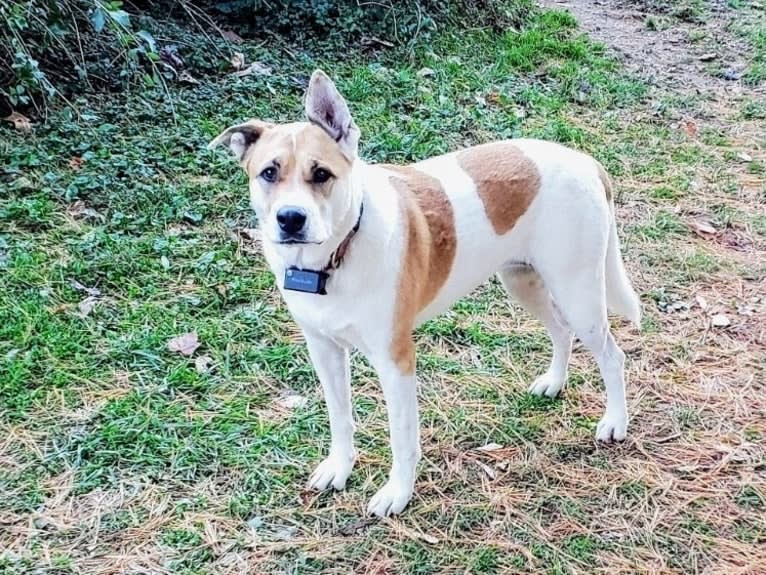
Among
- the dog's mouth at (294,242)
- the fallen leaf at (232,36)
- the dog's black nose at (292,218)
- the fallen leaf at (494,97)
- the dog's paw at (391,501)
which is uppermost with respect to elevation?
the dog's black nose at (292,218)

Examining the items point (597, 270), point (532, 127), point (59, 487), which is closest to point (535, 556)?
point (597, 270)

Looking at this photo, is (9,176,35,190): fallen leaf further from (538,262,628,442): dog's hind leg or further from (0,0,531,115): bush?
(538,262,628,442): dog's hind leg

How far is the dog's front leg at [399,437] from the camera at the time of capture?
277 centimetres

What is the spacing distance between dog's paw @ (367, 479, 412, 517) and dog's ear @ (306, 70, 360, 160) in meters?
1.20

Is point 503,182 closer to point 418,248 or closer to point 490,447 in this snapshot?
point 418,248

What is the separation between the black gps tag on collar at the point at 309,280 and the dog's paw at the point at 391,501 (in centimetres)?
84

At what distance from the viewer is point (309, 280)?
8.46ft

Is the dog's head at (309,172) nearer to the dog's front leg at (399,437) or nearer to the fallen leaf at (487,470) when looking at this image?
the dog's front leg at (399,437)

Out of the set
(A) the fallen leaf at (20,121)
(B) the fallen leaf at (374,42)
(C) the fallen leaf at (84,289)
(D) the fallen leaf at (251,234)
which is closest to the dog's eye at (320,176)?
(C) the fallen leaf at (84,289)

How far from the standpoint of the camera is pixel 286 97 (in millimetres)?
6199

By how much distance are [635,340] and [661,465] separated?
0.85 meters

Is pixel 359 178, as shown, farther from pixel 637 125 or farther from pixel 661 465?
pixel 637 125

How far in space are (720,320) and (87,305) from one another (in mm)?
3037

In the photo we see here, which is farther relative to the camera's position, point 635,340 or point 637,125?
point 637,125
